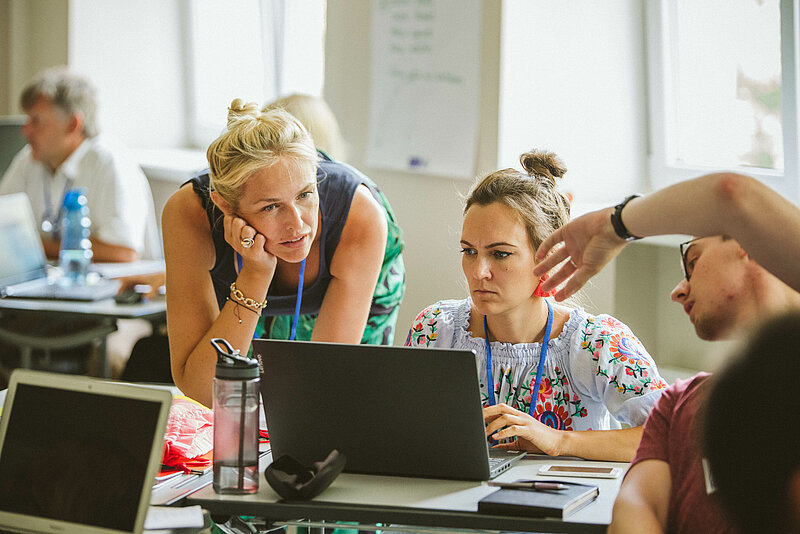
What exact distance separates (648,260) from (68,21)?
3.72 meters

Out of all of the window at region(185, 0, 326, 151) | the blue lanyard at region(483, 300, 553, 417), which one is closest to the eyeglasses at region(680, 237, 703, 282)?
the blue lanyard at region(483, 300, 553, 417)

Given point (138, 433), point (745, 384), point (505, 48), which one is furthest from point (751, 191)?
point (505, 48)

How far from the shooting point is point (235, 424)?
4.76 ft

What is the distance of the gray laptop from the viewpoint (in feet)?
4.70

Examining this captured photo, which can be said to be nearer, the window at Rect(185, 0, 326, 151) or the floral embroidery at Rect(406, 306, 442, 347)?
the floral embroidery at Rect(406, 306, 442, 347)

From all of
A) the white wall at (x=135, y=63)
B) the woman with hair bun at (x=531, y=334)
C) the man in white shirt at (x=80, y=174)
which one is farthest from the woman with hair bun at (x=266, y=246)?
the white wall at (x=135, y=63)

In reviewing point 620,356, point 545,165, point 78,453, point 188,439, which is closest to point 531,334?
point 620,356

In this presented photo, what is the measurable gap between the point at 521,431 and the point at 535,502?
0.27 m

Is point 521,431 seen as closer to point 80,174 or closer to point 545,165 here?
point 545,165

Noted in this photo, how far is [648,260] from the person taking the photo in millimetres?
3012

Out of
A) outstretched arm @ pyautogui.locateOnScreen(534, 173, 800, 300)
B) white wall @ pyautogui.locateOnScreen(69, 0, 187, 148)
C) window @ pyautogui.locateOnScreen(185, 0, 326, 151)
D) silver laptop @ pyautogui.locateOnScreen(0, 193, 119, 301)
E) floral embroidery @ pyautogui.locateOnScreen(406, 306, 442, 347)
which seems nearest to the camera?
outstretched arm @ pyautogui.locateOnScreen(534, 173, 800, 300)

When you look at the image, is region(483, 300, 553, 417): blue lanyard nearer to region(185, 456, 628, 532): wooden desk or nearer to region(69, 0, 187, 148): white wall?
region(185, 456, 628, 532): wooden desk

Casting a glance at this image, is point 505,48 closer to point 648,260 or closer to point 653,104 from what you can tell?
point 653,104

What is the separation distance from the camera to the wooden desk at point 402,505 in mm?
1351
